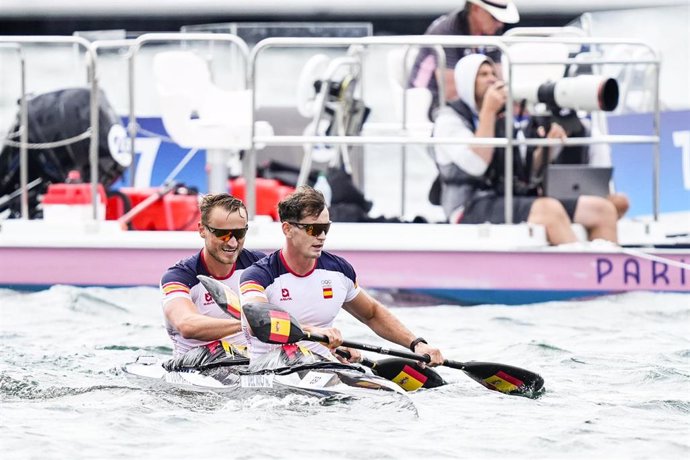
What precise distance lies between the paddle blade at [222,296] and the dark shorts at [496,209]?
3942 mm

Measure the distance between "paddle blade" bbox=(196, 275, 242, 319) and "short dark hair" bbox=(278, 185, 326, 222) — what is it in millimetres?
429

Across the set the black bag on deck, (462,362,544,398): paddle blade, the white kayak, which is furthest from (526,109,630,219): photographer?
the white kayak

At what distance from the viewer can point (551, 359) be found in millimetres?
9438

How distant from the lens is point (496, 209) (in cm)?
1118

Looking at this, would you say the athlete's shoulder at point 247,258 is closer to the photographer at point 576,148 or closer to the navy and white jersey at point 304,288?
the navy and white jersey at point 304,288

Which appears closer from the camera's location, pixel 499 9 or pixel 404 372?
pixel 404 372

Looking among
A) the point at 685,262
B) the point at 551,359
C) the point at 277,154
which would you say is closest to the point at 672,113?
the point at 685,262

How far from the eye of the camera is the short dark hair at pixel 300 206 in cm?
746

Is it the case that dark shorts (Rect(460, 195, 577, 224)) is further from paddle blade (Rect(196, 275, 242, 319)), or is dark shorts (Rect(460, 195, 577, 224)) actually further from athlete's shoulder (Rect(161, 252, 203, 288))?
paddle blade (Rect(196, 275, 242, 319))

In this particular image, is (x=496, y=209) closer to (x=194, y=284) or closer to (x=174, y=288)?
(x=194, y=284)

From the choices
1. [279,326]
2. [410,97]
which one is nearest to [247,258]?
[279,326]

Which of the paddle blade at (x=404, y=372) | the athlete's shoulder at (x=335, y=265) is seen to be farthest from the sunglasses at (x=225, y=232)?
the paddle blade at (x=404, y=372)

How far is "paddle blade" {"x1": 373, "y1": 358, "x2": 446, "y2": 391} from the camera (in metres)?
8.12

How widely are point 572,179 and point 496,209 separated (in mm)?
555
